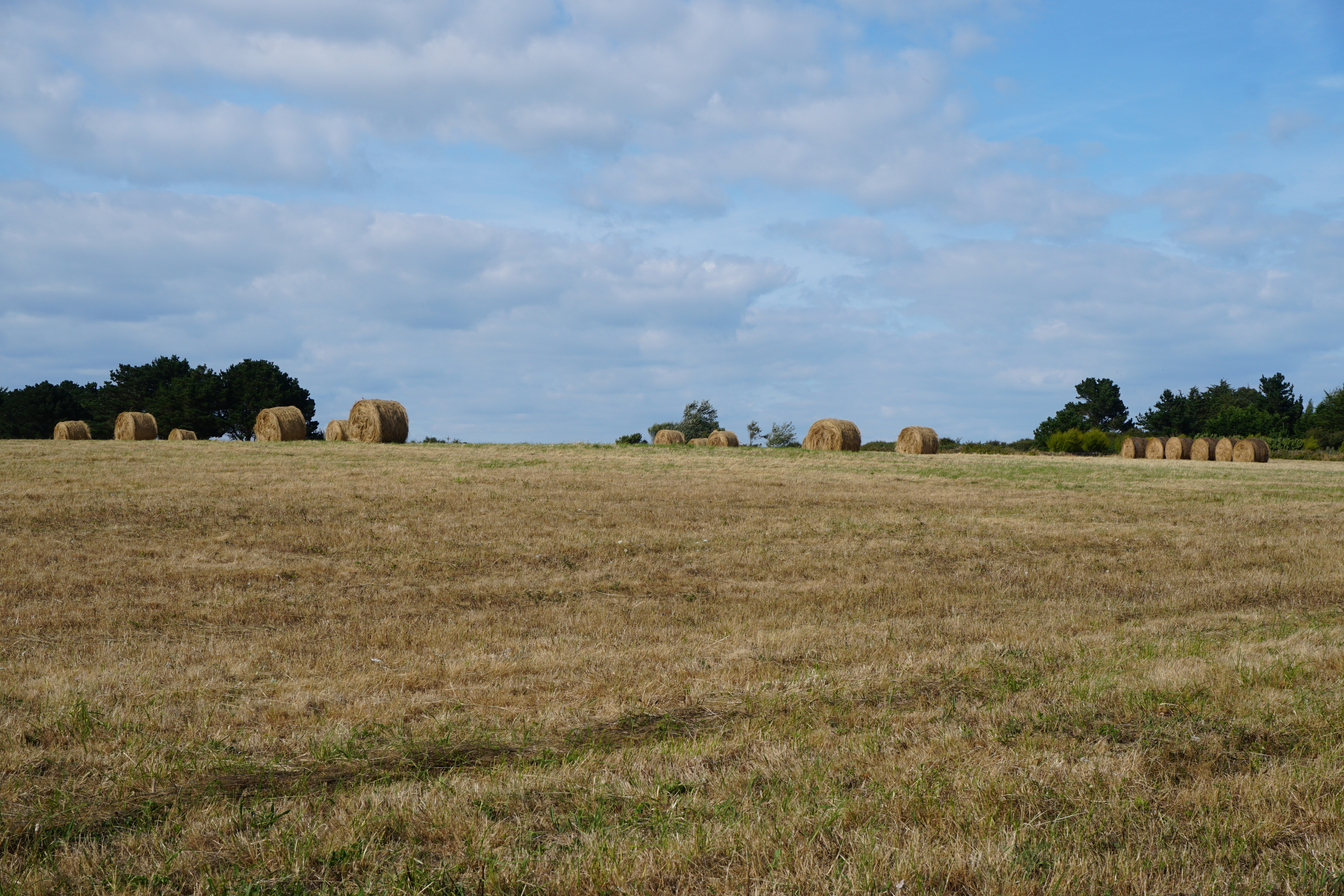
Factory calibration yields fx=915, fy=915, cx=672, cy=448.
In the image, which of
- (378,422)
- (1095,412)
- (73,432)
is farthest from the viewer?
(1095,412)

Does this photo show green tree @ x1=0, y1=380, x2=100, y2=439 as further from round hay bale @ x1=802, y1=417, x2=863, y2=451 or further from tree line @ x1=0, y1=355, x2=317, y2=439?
round hay bale @ x1=802, y1=417, x2=863, y2=451

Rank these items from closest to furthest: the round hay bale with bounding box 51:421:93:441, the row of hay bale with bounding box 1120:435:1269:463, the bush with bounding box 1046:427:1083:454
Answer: the round hay bale with bounding box 51:421:93:441 → the row of hay bale with bounding box 1120:435:1269:463 → the bush with bounding box 1046:427:1083:454

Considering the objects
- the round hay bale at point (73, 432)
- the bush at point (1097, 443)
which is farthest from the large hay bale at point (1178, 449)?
the round hay bale at point (73, 432)

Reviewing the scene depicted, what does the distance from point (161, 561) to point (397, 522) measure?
373 cm

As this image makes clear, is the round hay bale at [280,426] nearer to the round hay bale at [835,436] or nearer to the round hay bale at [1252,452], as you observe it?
the round hay bale at [835,436]

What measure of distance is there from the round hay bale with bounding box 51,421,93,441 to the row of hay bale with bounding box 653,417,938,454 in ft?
81.0

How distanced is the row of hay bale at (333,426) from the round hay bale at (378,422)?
0.01 metres

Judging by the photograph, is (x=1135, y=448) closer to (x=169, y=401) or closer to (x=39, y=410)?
(x=169, y=401)

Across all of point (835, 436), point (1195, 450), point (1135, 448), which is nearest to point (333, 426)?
point (835, 436)

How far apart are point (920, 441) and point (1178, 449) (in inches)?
742

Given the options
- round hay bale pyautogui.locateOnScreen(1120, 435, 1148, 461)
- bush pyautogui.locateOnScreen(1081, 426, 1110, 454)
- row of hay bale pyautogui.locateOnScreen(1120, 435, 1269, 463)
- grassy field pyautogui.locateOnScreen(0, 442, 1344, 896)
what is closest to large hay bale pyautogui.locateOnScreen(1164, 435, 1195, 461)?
row of hay bale pyautogui.locateOnScreen(1120, 435, 1269, 463)

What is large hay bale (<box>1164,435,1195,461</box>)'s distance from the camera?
50.7m

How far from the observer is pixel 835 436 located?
1563 inches

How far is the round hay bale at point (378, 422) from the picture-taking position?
112 feet
